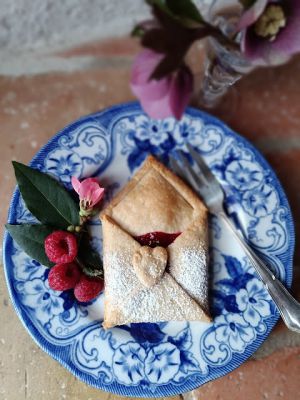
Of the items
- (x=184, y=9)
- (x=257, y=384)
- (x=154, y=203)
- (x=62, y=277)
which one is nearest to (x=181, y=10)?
(x=184, y=9)

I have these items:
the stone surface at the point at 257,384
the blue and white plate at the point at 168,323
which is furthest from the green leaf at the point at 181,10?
the stone surface at the point at 257,384

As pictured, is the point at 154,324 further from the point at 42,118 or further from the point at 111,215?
the point at 42,118

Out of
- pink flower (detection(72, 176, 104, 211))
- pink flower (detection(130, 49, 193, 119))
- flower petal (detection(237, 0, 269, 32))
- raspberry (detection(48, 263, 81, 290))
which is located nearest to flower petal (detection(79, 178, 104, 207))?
pink flower (detection(72, 176, 104, 211))

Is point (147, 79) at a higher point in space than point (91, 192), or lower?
higher

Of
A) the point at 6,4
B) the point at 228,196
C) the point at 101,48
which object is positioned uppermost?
the point at 6,4

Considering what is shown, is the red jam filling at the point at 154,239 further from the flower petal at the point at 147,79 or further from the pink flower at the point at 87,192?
the flower petal at the point at 147,79

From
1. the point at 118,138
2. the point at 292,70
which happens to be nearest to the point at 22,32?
the point at 118,138

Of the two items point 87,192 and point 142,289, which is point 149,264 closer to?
point 142,289
